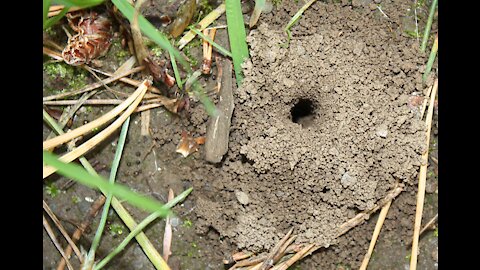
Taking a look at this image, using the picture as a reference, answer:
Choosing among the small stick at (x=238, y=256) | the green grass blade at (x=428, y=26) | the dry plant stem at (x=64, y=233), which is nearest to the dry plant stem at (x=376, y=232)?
the small stick at (x=238, y=256)

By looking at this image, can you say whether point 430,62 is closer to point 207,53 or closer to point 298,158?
point 298,158

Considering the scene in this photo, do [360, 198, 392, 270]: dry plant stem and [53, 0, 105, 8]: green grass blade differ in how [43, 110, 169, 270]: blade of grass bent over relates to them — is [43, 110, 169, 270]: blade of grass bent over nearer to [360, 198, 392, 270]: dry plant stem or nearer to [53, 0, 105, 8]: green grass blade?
[53, 0, 105, 8]: green grass blade

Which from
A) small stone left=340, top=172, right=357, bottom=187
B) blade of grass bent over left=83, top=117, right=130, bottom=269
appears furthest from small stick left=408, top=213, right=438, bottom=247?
blade of grass bent over left=83, top=117, right=130, bottom=269

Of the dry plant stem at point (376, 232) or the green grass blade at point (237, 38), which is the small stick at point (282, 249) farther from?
the green grass blade at point (237, 38)

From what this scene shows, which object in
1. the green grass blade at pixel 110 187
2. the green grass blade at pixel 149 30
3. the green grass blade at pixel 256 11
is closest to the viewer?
the green grass blade at pixel 110 187

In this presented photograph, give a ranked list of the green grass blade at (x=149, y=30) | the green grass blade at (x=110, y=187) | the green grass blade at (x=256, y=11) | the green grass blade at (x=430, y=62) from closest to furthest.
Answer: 1. the green grass blade at (x=110, y=187)
2. the green grass blade at (x=149, y=30)
3. the green grass blade at (x=256, y=11)
4. the green grass blade at (x=430, y=62)

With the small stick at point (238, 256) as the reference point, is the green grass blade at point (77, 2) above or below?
above

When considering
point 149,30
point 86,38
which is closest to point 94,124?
point 86,38
